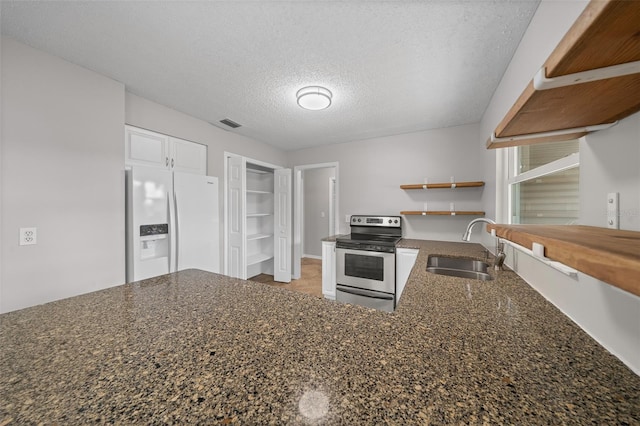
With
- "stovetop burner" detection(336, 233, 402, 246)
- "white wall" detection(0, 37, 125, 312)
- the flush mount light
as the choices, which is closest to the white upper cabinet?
"white wall" detection(0, 37, 125, 312)

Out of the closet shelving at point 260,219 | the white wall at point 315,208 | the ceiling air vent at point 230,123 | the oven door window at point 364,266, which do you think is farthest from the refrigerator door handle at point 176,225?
the white wall at point 315,208

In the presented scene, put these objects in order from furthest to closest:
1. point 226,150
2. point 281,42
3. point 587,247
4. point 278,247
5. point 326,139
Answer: point 278,247, point 326,139, point 226,150, point 281,42, point 587,247

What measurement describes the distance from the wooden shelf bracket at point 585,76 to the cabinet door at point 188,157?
3176 millimetres

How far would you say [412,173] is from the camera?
3479 millimetres

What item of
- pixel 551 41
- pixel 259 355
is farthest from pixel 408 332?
pixel 551 41

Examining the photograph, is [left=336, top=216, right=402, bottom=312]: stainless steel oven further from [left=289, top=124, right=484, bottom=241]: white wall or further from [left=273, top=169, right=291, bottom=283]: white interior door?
[left=273, top=169, right=291, bottom=283]: white interior door

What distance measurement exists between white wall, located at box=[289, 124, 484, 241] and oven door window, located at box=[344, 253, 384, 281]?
3.15 ft

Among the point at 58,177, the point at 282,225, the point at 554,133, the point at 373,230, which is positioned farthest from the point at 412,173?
the point at 58,177

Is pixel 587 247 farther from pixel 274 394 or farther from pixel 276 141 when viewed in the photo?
pixel 276 141

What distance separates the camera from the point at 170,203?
2.36 meters

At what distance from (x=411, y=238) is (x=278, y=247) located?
7.48 feet

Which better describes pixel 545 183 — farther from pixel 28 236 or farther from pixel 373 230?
pixel 28 236

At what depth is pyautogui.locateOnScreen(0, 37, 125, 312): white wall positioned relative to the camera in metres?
1.61

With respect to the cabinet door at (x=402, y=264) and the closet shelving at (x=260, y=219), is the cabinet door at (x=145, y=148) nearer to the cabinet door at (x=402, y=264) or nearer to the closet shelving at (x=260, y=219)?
the closet shelving at (x=260, y=219)
